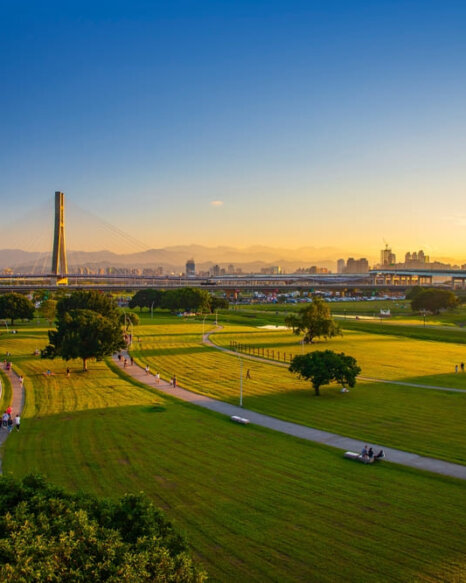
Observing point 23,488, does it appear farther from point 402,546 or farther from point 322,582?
point 402,546

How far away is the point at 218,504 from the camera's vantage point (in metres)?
20.5

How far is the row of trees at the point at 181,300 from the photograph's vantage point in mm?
124094

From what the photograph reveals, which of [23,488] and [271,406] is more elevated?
[23,488]

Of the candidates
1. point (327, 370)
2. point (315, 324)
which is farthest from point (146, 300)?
point (327, 370)

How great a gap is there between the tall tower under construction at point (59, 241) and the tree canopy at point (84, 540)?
153321mm

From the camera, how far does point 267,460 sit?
25.8m

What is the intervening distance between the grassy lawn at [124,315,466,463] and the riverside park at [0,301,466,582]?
0.18m

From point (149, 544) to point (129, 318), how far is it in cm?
7511

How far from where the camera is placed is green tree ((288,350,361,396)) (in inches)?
1620

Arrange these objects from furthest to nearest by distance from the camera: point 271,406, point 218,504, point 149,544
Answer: point 271,406
point 218,504
point 149,544

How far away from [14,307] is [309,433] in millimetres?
76077

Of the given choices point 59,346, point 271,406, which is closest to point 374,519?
point 271,406

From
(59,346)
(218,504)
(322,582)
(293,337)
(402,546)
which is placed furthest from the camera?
(293,337)

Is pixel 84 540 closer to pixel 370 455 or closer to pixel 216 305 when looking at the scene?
pixel 370 455
